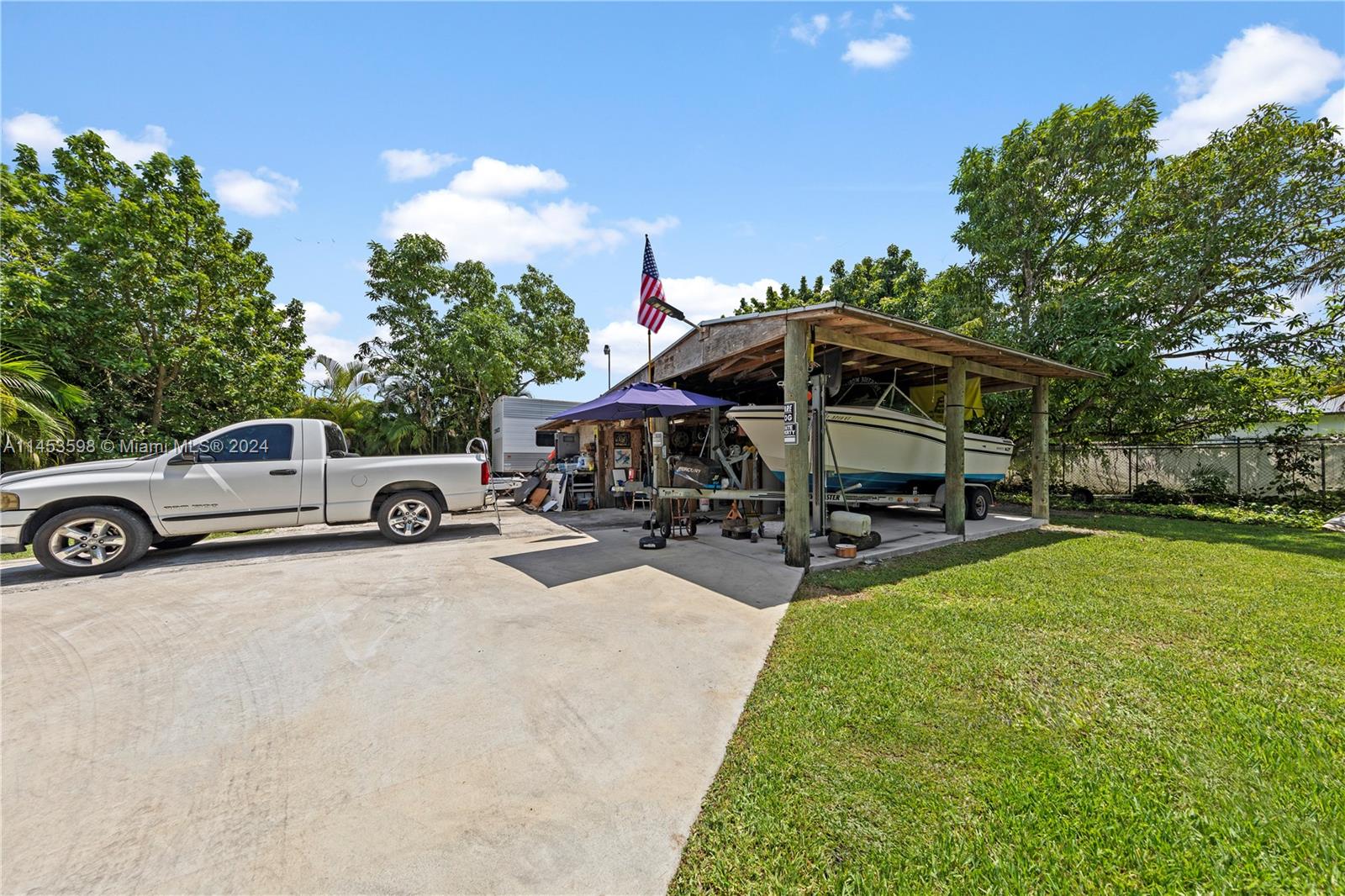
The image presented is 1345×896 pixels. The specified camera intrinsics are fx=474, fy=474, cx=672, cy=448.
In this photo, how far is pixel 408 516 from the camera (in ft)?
23.2

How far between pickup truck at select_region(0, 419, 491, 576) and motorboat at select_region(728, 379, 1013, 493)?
4531mm

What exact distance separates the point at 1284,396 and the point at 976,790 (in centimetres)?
1467

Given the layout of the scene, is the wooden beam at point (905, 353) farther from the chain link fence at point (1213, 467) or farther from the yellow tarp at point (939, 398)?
the chain link fence at point (1213, 467)

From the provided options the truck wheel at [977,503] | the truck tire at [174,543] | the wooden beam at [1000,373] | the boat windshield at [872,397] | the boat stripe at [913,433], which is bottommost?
the truck tire at [174,543]

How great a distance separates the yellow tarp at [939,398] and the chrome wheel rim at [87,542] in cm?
1256

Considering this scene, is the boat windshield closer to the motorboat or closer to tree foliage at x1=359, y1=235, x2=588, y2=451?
the motorboat

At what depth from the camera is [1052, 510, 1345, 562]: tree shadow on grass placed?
21.5 ft

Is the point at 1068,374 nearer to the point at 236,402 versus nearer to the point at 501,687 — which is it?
the point at 501,687

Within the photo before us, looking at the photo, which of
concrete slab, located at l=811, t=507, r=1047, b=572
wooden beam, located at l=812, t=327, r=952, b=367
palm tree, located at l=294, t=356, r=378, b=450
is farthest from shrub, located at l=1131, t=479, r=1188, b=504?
palm tree, located at l=294, t=356, r=378, b=450

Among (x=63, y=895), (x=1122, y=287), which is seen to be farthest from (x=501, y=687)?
(x=1122, y=287)

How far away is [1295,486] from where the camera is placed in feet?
35.0

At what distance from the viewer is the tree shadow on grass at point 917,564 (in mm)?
4809

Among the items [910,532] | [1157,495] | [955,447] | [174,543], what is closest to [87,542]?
[174,543]

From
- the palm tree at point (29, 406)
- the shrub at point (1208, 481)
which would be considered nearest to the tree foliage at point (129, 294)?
the palm tree at point (29, 406)
